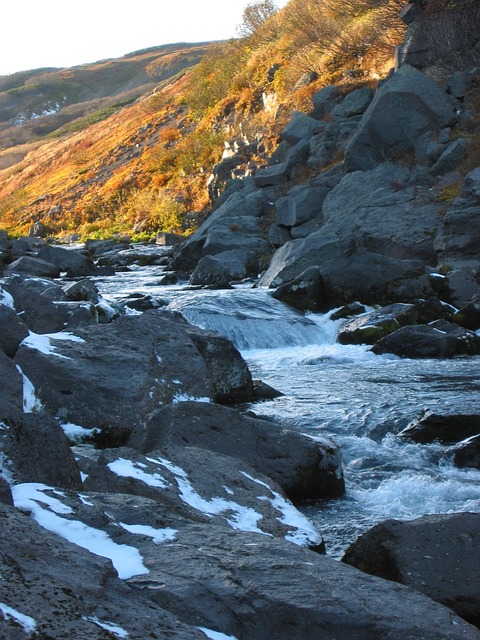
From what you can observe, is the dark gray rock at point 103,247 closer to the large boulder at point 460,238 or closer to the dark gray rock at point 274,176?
the dark gray rock at point 274,176

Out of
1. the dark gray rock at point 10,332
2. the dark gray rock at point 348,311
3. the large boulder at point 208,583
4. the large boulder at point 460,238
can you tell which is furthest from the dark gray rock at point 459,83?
the large boulder at point 208,583

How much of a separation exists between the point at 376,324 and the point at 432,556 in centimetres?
885

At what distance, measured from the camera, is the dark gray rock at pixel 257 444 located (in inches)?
257

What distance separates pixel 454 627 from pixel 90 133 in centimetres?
7565

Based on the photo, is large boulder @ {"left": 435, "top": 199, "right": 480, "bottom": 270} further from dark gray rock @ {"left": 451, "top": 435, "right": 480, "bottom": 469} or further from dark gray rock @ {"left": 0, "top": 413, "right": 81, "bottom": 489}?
dark gray rock @ {"left": 0, "top": 413, "right": 81, "bottom": 489}

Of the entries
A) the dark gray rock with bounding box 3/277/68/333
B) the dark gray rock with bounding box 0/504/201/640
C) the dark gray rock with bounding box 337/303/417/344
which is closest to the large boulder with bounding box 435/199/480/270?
the dark gray rock with bounding box 337/303/417/344

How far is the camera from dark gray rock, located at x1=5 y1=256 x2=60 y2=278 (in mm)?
22047

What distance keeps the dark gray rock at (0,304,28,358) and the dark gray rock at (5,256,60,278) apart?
1382 cm

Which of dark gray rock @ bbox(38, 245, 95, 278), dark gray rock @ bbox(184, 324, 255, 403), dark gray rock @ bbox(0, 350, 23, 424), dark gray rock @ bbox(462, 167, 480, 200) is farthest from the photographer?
dark gray rock @ bbox(38, 245, 95, 278)

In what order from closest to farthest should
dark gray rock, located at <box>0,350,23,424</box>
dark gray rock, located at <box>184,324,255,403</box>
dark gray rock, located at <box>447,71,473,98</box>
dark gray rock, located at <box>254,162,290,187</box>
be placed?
1. dark gray rock, located at <box>0,350,23,424</box>
2. dark gray rock, located at <box>184,324,255,403</box>
3. dark gray rock, located at <box>447,71,473,98</box>
4. dark gray rock, located at <box>254,162,290,187</box>

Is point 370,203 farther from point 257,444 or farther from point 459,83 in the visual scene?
point 257,444

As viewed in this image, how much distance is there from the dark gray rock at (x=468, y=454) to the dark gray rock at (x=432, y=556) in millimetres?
2317

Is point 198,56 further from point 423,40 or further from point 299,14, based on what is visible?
point 423,40

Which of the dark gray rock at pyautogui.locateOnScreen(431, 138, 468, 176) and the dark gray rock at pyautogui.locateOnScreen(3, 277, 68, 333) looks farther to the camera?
the dark gray rock at pyautogui.locateOnScreen(431, 138, 468, 176)
